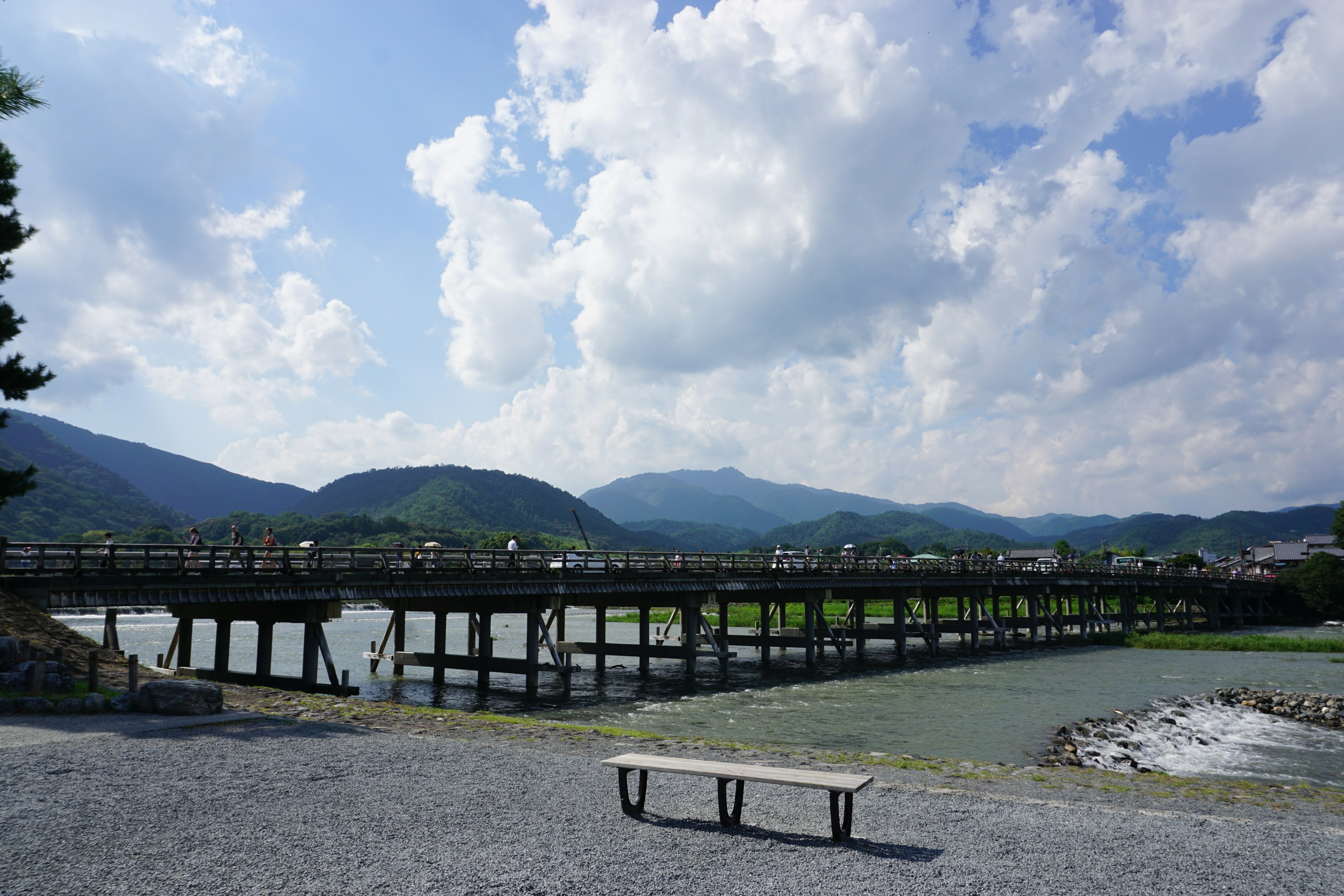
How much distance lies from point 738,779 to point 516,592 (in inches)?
747

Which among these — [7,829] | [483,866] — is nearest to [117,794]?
[7,829]

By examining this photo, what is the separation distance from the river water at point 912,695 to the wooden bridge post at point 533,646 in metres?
0.68

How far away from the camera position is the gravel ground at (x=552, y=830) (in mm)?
6117

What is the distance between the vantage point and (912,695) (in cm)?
2673

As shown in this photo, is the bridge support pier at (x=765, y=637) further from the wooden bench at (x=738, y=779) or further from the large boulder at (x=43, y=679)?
the wooden bench at (x=738, y=779)

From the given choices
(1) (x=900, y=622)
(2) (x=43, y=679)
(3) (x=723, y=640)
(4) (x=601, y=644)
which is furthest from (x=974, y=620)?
(2) (x=43, y=679)

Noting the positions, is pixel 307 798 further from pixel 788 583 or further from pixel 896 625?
pixel 896 625

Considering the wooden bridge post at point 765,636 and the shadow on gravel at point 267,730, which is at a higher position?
the shadow on gravel at point 267,730

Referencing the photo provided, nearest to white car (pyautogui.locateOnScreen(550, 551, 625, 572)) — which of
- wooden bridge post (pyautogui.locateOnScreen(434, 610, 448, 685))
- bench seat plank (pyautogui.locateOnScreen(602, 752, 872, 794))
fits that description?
wooden bridge post (pyautogui.locateOnScreen(434, 610, 448, 685))

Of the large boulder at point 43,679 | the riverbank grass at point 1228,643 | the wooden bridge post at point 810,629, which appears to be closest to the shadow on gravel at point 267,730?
the large boulder at point 43,679

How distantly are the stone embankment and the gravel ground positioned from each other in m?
17.4

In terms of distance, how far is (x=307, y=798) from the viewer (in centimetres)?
818

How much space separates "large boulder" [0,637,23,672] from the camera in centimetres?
1365

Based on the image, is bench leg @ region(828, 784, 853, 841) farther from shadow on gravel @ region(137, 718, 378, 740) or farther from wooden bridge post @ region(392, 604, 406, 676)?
wooden bridge post @ region(392, 604, 406, 676)
